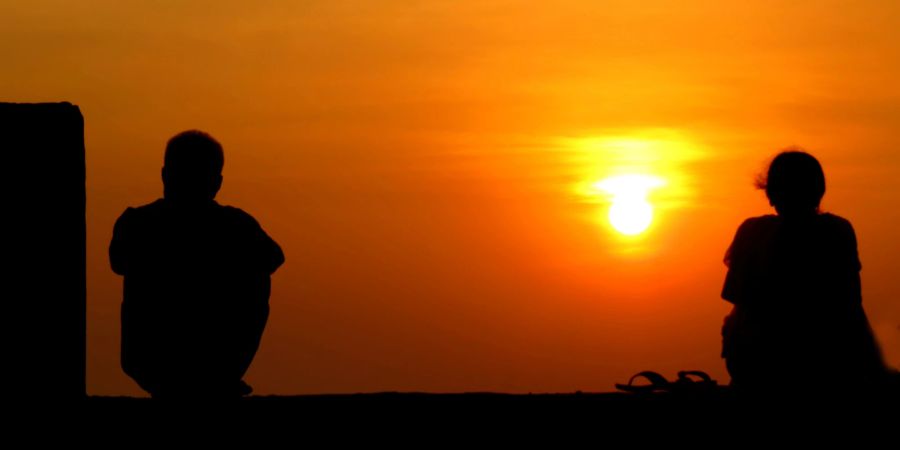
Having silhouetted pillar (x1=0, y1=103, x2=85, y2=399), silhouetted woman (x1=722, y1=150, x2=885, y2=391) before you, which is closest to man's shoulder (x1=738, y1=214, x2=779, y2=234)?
silhouetted woman (x1=722, y1=150, x2=885, y2=391)

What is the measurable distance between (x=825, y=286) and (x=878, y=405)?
5.76 feet

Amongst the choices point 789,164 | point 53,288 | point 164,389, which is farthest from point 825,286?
point 53,288

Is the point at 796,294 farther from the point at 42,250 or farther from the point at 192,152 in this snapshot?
the point at 42,250

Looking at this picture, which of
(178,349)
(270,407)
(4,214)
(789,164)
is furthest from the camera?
(789,164)

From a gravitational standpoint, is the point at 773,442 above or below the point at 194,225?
below

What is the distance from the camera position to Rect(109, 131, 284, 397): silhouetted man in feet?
19.0

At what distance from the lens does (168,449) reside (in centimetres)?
486

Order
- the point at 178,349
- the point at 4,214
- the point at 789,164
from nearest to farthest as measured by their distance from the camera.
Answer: the point at 4,214 < the point at 178,349 < the point at 789,164

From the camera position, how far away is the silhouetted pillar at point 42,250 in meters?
4.66

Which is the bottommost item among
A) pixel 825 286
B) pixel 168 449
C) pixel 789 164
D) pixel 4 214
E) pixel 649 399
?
pixel 168 449

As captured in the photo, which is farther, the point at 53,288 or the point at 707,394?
the point at 707,394

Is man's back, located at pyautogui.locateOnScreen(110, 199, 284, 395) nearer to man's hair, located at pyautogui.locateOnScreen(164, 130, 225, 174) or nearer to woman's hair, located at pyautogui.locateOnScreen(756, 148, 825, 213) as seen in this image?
man's hair, located at pyautogui.locateOnScreen(164, 130, 225, 174)

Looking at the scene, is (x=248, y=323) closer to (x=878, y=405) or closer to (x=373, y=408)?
(x=373, y=408)

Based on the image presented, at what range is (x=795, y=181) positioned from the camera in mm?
6727
